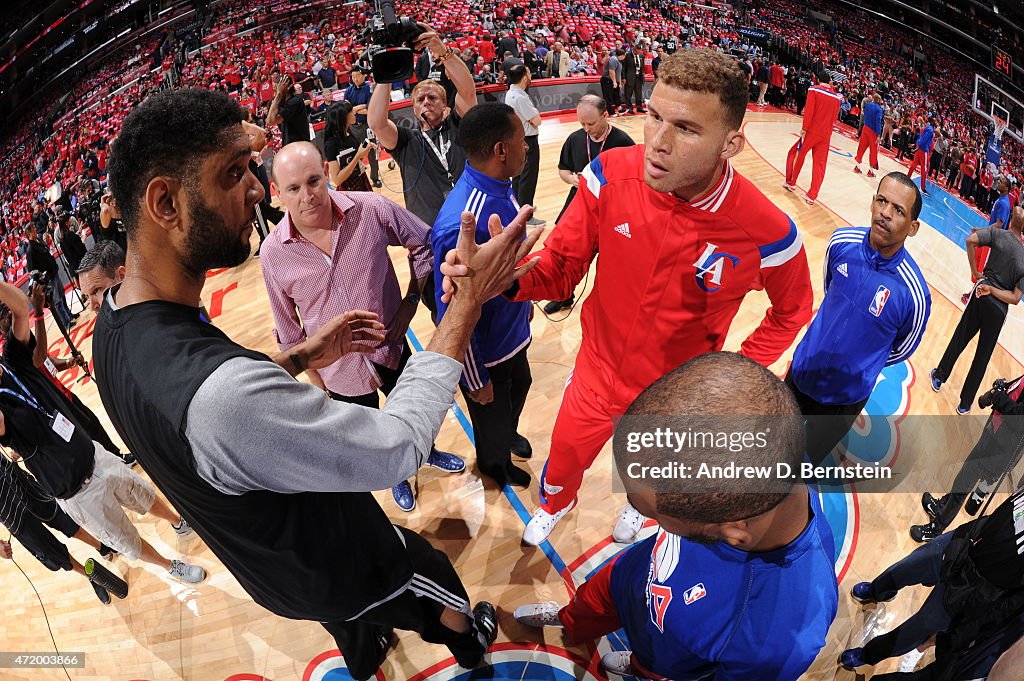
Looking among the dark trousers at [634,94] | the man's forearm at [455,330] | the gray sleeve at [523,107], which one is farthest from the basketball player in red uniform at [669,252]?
the dark trousers at [634,94]

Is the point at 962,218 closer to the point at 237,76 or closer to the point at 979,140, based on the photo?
the point at 979,140

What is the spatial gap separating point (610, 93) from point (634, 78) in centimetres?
30

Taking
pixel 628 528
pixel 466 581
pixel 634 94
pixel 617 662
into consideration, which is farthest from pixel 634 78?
pixel 617 662

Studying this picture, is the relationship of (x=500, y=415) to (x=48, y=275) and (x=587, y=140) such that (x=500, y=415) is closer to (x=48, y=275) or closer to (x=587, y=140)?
(x=48, y=275)

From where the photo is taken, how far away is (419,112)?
11.8 feet

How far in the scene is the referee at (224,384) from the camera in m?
1.08

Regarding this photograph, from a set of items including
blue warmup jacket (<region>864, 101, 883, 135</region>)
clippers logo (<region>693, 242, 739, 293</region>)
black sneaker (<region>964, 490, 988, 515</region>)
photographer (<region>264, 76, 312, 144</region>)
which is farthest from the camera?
photographer (<region>264, 76, 312, 144</region>)

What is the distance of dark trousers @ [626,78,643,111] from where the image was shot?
20.2 feet

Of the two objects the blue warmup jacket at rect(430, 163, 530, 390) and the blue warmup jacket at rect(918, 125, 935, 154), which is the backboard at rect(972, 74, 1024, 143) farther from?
the blue warmup jacket at rect(430, 163, 530, 390)

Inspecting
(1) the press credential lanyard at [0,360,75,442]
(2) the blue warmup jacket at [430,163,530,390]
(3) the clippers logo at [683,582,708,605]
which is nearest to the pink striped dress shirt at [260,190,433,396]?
(2) the blue warmup jacket at [430,163,530,390]

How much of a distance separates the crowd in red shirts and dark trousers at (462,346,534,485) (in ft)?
6.99

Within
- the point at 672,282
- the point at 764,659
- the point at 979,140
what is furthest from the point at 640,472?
the point at 979,140

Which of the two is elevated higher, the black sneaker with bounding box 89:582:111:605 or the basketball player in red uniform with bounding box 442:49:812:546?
the basketball player in red uniform with bounding box 442:49:812:546

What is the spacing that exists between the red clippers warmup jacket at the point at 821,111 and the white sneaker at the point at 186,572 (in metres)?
4.44
